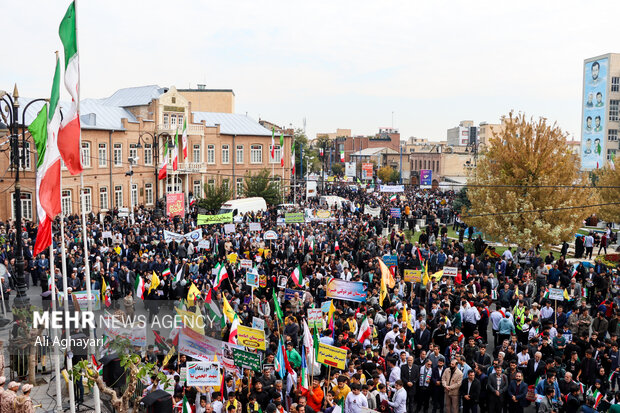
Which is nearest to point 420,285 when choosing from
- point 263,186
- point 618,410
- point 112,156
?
point 618,410

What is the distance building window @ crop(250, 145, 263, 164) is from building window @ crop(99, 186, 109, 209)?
17.2m

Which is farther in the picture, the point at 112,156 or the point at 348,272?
the point at 112,156

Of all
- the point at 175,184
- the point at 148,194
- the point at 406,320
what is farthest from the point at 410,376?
the point at 175,184

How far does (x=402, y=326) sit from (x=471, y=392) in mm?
2679

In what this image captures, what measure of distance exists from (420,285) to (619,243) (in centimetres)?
2323

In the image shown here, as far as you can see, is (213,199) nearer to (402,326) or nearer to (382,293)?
Result: (382,293)

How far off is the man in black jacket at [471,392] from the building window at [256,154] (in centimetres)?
4776

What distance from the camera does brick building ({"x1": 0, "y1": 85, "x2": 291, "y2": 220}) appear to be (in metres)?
39.4

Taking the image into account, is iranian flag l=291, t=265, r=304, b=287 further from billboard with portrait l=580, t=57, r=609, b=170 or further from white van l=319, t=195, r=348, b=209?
billboard with portrait l=580, t=57, r=609, b=170

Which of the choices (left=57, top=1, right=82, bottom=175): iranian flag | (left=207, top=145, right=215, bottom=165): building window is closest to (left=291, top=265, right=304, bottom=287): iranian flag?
(left=57, top=1, right=82, bottom=175): iranian flag

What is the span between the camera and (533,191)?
2542 cm

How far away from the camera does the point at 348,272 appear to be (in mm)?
18703

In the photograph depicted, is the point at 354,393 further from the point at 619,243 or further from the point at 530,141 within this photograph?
the point at 619,243

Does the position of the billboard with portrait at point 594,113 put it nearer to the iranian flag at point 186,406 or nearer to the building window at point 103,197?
the building window at point 103,197
